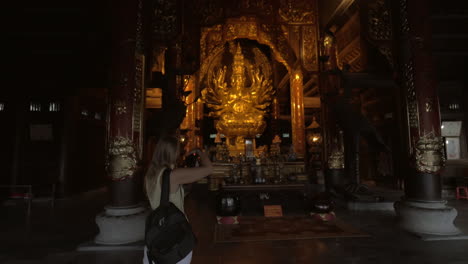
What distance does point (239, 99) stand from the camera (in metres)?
9.12

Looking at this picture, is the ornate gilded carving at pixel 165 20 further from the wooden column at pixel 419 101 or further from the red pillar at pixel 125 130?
the wooden column at pixel 419 101

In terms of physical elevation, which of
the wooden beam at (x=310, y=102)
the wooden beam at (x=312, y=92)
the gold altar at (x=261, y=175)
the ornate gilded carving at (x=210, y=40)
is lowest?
the gold altar at (x=261, y=175)

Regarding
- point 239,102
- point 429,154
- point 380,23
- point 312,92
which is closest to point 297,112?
point 239,102

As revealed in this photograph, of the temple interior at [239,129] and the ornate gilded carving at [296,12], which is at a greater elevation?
the ornate gilded carving at [296,12]

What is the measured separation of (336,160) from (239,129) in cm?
376

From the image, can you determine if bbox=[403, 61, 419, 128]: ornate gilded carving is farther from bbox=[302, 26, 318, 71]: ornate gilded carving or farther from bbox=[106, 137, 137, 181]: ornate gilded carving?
bbox=[302, 26, 318, 71]: ornate gilded carving

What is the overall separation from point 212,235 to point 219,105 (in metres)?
6.68

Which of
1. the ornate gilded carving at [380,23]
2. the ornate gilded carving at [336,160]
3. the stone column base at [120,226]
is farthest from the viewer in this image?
the ornate gilded carving at [336,160]

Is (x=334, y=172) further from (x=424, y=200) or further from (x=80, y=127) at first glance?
(x=80, y=127)

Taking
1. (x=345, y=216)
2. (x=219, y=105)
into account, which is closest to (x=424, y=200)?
(x=345, y=216)

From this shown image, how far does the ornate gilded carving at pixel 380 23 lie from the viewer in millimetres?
4133

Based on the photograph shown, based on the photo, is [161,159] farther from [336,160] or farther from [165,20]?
[336,160]

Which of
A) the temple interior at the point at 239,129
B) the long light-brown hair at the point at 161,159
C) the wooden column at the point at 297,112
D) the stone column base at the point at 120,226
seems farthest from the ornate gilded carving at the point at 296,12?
the long light-brown hair at the point at 161,159

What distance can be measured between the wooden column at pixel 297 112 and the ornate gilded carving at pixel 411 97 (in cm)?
518
